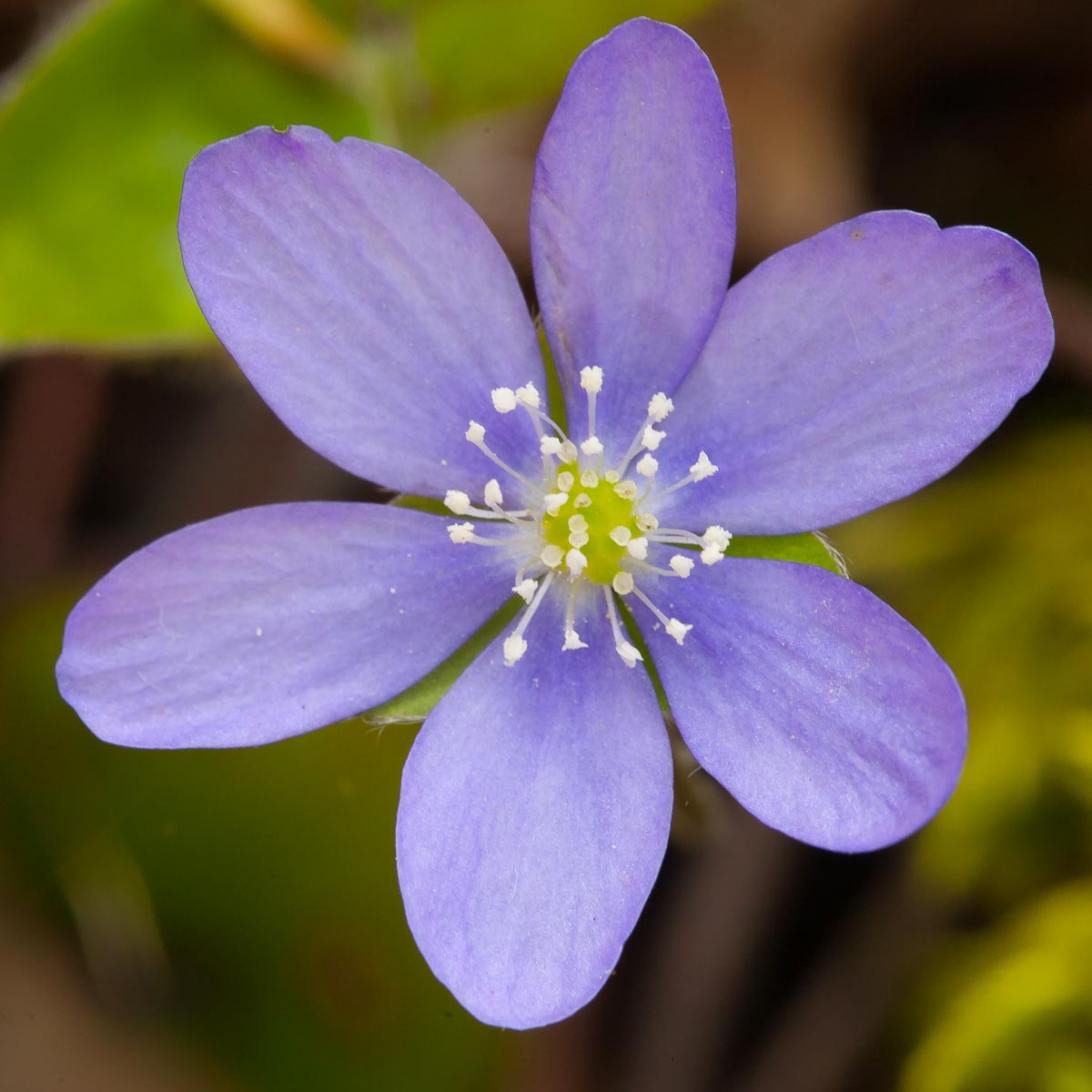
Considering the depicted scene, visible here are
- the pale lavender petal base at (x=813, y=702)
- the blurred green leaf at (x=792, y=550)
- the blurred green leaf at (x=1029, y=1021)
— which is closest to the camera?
the pale lavender petal base at (x=813, y=702)

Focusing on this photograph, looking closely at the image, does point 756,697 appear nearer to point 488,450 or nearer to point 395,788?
point 488,450

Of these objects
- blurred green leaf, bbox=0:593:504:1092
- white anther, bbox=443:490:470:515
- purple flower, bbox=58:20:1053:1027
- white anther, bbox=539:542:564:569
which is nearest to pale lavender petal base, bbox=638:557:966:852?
purple flower, bbox=58:20:1053:1027

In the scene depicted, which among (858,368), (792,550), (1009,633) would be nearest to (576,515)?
(792,550)

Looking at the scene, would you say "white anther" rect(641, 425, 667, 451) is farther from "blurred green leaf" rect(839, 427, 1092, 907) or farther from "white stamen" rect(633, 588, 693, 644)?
"blurred green leaf" rect(839, 427, 1092, 907)

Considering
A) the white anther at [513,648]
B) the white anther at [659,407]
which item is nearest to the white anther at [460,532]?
the white anther at [513,648]

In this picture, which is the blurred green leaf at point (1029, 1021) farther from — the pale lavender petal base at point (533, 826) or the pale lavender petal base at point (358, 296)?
the pale lavender petal base at point (358, 296)

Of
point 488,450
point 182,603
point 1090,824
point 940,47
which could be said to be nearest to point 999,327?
point 488,450
